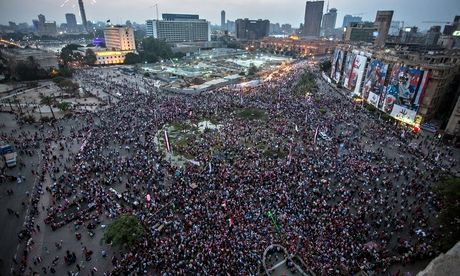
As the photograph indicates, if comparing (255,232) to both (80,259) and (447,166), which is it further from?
(447,166)

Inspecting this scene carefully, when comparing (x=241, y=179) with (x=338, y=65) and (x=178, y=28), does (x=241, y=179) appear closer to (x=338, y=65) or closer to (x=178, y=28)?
(x=338, y=65)

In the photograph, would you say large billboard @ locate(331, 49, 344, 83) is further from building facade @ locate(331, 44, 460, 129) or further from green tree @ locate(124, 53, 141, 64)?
green tree @ locate(124, 53, 141, 64)

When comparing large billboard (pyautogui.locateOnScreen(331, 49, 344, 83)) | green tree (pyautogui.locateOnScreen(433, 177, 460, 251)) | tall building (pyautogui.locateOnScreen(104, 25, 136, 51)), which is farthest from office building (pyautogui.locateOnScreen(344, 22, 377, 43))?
green tree (pyautogui.locateOnScreen(433, 177, 460, 251))

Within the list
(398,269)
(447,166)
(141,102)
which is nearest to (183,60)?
(141,102)

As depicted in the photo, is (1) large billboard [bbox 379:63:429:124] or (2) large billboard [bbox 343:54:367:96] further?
(2) large billboard [bbox 343:54:367:96]

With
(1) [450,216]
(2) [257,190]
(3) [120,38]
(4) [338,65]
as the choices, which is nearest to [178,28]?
(3) [120,38]

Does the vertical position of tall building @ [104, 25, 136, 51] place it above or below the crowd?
above

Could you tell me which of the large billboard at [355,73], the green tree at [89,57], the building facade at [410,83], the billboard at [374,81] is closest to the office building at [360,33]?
the large billboard at [355,73]
